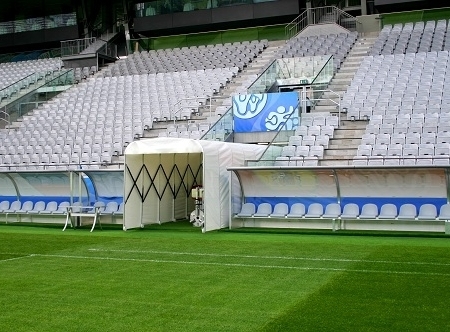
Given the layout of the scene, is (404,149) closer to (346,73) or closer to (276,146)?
(276,146)

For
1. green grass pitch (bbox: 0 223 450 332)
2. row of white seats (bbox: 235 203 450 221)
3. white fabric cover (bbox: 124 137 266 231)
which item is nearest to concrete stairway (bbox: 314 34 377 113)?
white fabric cover (bbox: 124 137 266 231)

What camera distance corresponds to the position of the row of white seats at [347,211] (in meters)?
16.1

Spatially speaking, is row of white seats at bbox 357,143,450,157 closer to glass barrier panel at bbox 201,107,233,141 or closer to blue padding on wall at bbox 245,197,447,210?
blue padding on wall at bbox 245,197,447,210

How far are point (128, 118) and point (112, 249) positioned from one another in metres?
15.8

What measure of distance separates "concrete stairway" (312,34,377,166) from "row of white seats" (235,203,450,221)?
4.45 ft

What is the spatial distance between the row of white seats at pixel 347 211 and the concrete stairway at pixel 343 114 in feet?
4.45

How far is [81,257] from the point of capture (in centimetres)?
1269

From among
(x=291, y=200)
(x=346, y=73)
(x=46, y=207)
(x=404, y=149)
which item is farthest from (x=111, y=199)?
(x=346, y=73)

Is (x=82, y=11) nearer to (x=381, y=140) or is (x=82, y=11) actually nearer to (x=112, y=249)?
(x=381, y=140)

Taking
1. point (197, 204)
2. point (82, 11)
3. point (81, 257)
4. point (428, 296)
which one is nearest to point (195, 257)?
point (81, 257)

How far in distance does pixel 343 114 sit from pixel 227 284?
52.8 feet

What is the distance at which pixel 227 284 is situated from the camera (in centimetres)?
973

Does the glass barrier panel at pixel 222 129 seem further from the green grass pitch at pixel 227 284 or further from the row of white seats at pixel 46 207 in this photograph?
the green grass pitch at pixel 227 284

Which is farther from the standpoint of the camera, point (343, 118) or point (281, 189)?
point (343, 118)
